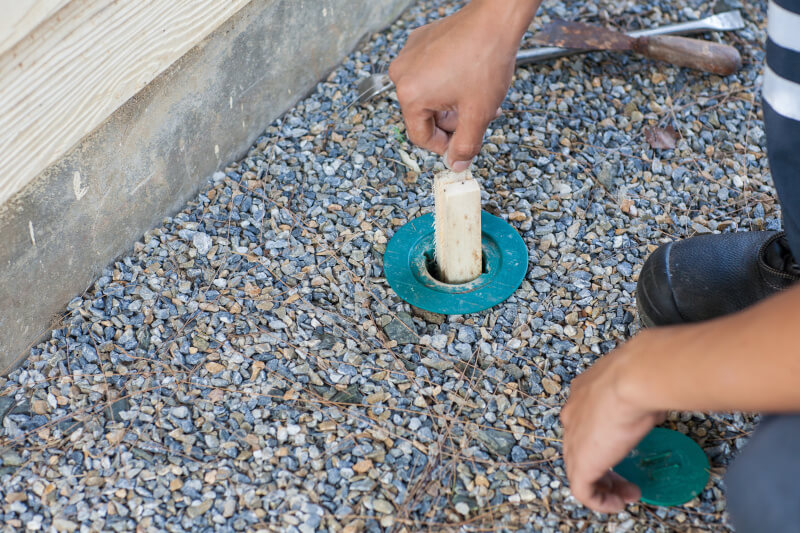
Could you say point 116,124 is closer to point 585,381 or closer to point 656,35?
point 585,381

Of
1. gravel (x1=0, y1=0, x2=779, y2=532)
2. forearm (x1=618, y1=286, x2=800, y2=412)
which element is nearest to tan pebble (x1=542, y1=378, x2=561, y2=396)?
gravel (x1=0, y1=0, x2=779, y2=532)

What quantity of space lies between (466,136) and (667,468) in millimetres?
927

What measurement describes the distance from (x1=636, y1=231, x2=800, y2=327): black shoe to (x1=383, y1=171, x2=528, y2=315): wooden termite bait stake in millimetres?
428

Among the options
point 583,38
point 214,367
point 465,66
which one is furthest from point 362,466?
point 583,38

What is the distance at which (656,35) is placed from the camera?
10.1 ft

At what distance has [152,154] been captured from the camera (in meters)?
2.37

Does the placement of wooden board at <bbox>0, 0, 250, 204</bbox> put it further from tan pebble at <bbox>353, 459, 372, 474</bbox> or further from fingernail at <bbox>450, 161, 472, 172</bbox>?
tan pebble at <bbox>353, 459, 372, 474</bbox>

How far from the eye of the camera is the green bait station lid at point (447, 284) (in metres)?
2.24

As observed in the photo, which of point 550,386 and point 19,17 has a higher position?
point 19,17

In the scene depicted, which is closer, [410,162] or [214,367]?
→ [214,367]

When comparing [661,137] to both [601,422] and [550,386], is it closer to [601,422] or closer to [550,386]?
[550,386]

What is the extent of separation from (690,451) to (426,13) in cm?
228

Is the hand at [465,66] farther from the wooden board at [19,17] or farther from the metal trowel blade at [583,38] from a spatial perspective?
the metal trowel blade at [583,38]

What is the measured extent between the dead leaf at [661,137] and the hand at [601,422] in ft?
4.85
